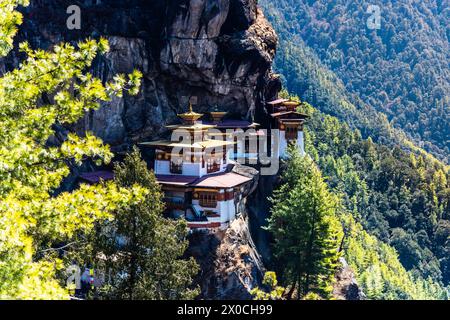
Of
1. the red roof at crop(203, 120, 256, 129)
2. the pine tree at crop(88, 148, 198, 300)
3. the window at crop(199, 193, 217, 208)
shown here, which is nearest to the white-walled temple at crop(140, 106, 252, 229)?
the window at crop(199, 193, 217, 208)

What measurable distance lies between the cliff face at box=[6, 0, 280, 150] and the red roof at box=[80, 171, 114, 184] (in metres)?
3.43

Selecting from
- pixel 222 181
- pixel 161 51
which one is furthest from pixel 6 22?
pixel 161 51

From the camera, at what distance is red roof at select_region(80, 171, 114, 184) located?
3878 centimetres

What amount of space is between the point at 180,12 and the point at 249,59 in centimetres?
781

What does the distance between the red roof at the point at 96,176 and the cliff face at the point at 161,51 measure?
343 centimetres

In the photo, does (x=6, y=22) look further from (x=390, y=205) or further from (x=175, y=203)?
(x=390, y=205)

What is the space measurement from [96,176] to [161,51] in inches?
469

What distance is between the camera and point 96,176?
1561 inches

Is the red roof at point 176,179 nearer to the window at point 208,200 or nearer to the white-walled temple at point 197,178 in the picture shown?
the white-walled temple at point 197,178

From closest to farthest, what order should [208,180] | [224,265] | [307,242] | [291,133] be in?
1. [224,265]
2. [208,180]
3. [307,242]
4. [291,133]

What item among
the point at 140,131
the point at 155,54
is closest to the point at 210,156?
the point at 140,131

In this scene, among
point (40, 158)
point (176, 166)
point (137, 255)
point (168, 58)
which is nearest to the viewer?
point (40, 158)

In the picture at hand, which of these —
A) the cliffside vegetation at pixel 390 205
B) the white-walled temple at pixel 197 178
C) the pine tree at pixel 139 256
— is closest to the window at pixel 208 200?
the white-walled temple at pixel 197 178

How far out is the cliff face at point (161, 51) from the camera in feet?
Answer: 139
